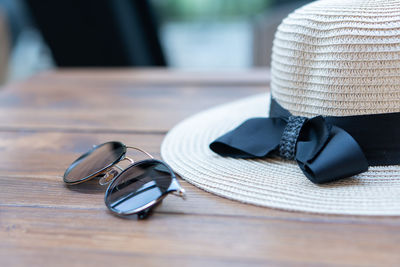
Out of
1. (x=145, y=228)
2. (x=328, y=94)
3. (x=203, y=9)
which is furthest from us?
(x=203, y=9)

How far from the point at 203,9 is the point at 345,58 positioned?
9.30 ft

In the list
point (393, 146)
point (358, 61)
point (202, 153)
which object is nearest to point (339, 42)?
point (358, 61)

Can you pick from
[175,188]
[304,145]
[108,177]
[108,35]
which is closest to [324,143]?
[304,145]

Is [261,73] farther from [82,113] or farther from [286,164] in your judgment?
[286,164]

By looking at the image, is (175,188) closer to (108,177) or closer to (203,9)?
(108,177)

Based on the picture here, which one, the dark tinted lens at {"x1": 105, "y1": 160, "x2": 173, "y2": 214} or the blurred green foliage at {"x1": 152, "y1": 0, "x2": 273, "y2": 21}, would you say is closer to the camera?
the dark tinted lens at {"x1": 105, "y1": 160, "x2": 173, "y2": 214}

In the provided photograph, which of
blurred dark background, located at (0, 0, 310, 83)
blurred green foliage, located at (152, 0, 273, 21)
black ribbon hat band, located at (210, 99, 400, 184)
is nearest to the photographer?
black ribbon hat band, located at (210, 99, 400, 184)

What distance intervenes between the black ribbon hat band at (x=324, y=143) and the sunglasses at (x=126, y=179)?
0.14m

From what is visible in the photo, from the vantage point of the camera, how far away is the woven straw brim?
51 centimetres

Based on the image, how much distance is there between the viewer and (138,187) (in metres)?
0.57

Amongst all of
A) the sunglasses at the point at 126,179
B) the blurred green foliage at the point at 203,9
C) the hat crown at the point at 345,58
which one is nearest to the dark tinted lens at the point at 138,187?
the sunglasses at the point at 126,179

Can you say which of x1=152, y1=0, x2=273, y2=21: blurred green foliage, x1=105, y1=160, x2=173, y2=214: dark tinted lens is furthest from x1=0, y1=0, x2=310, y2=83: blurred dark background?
x1=105, y1=160, x2=173, y2=214: dark tinted lens

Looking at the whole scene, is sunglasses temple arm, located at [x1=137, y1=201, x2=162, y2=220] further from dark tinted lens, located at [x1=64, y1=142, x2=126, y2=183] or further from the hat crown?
the hat crown

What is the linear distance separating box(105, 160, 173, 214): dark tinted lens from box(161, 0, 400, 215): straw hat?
6 cm
